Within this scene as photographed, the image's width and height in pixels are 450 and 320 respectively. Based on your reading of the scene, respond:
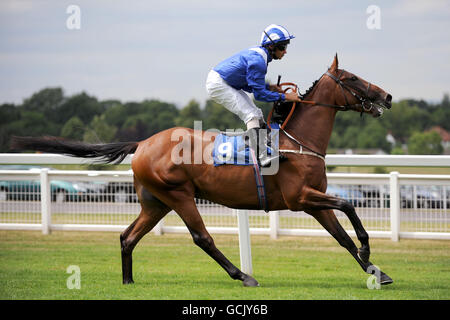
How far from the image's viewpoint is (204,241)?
19.5 feet

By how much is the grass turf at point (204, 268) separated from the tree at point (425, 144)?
28.7m

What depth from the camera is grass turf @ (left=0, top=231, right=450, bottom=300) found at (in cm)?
564

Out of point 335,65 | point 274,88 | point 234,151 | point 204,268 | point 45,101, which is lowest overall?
point 204,268

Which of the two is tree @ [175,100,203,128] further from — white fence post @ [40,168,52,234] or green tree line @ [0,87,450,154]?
white fence post @ [40,168,52,234]

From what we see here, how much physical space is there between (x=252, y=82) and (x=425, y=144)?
114ft

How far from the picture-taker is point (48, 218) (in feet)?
30.7

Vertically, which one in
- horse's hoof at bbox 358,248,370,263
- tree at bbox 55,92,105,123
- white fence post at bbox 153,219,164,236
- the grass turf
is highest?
tree at bbox 55,92,105,123

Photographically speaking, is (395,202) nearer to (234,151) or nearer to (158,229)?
(234,151)

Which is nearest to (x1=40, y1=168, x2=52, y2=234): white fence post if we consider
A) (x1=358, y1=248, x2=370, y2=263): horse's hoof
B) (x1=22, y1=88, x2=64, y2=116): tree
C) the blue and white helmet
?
the blue and white helmet

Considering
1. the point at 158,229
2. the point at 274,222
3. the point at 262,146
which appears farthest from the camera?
the point at 158,229

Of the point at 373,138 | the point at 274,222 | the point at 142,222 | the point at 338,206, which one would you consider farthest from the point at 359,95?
the point at 373,138

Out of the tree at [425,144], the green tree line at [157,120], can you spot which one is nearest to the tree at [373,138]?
the green tree line at [157,120]

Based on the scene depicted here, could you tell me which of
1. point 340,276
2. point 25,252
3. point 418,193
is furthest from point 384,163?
point 25,252

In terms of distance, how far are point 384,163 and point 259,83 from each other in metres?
3.15
